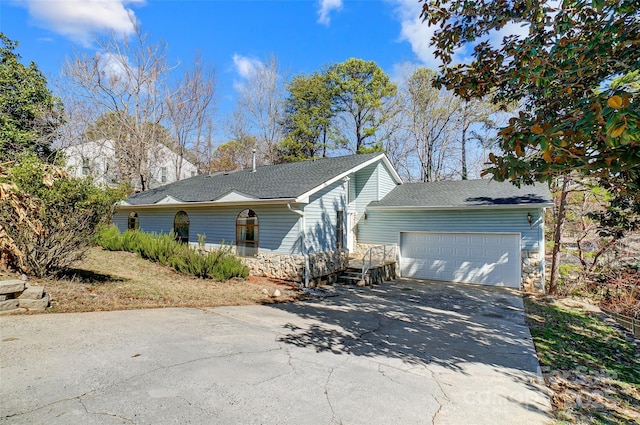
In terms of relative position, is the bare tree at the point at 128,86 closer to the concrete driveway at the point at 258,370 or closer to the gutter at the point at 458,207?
the gutter at the point at 458,207

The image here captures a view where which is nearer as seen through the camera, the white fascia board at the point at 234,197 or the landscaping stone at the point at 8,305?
the landscaping stone at the point at 8,305

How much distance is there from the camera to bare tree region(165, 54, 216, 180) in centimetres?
2247

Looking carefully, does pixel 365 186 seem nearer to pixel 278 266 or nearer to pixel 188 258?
pixel 278 266

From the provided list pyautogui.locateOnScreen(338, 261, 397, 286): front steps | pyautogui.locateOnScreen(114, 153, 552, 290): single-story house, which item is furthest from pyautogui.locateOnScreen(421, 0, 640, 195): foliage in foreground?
pyautogui.locateOnScreen(338, 261, 397, 286): front steps

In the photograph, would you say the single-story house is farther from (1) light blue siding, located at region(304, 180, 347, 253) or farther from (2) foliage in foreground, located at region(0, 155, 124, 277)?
(2) foliage in foreground, located at region(0, 155, 124, 277)

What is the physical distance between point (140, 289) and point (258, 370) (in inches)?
208

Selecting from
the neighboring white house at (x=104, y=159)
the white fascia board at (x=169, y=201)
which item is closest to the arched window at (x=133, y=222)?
the white fascia board at (x=169, y=201)

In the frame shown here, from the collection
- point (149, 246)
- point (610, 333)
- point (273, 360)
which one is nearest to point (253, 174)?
point (149, 246)

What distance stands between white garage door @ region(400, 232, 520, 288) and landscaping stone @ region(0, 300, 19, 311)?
39.8 ft

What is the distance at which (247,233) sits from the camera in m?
12.4

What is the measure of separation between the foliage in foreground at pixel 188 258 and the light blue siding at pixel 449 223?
6.39 m

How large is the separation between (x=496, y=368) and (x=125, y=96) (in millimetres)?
21352

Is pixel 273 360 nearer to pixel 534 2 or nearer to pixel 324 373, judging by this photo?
pixel 324 373

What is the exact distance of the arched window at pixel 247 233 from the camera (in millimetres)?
12172
